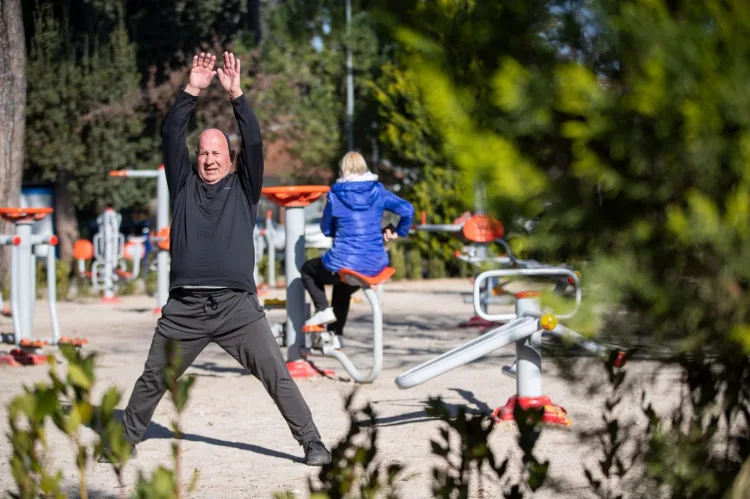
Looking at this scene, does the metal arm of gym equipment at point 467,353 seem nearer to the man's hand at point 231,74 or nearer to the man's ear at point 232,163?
the man's ear at point 232,163

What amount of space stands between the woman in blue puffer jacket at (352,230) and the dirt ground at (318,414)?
2.59 ft

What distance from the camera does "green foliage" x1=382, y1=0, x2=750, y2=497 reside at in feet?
6.38

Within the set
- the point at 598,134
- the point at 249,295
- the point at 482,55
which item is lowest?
the point at 249,295

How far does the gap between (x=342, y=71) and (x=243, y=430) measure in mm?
24576

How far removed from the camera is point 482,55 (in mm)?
2184

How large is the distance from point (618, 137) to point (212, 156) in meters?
3.56

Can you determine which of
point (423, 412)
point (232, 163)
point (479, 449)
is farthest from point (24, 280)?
point (479, 449)

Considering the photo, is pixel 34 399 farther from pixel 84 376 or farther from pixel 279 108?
pixel 279 108

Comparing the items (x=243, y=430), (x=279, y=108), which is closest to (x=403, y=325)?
(x=243, y=430)

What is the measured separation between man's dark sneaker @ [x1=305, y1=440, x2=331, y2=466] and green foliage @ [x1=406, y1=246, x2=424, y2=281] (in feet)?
53.8

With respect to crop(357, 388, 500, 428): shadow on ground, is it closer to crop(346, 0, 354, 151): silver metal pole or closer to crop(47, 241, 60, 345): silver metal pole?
crop(47, 241, 60, 345): silver metal pole

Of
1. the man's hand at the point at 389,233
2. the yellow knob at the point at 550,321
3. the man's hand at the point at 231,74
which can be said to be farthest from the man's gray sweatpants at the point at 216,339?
the man's hand at the point at 389,233

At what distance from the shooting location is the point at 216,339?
534 cm

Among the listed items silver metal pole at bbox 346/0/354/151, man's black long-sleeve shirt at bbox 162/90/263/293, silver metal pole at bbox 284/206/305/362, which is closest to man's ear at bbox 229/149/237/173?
man's black long-sleeve shirt at bbox 162/90/263/293
